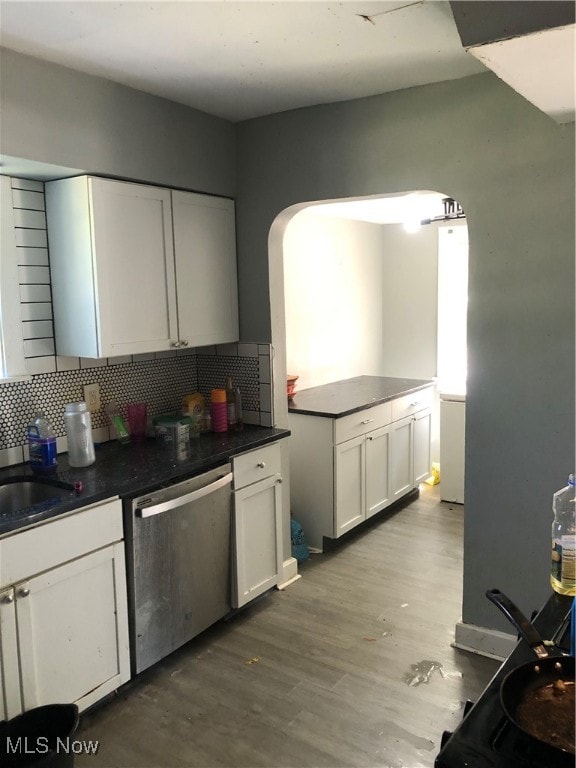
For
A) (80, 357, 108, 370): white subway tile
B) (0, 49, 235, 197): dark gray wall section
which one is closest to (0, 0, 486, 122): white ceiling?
(0, 49, 235, 197): dark gray wall section

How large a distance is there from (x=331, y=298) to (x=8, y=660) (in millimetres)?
3323

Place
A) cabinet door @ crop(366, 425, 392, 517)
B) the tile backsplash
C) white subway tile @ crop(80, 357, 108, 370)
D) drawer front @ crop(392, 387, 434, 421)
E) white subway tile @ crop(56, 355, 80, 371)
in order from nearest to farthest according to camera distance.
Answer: the tile backsplash
white subway tile @ crop(56, 355, 80, 371)
white subway tile @ crop(80, 357, 108, 370)
cabinet door @ crop(366, 425, 392, 517)
drawer front @ crop(392, 387, 434, 421)

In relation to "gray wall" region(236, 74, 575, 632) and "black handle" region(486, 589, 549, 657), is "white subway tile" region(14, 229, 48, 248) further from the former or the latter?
"black handle" region(486, 589, 549, 657)

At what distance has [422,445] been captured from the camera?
464 cm

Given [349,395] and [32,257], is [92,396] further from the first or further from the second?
[349,395]

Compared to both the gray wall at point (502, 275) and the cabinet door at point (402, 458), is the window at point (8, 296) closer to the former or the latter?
the gray wall at point (502, 275)

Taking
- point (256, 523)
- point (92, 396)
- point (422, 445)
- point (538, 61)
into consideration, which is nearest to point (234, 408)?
point (256, 523)

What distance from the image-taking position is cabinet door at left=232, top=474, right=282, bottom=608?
9.45ft

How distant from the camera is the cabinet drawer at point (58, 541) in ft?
6.39

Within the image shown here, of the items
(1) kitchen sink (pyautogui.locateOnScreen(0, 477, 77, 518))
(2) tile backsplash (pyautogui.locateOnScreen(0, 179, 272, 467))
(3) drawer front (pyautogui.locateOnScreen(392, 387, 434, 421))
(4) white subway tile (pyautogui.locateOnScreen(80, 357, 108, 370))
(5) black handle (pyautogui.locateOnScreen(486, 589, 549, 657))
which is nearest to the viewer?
(5) black handle (pyautogui.locateOnScreen(486, 589, 549, 657))

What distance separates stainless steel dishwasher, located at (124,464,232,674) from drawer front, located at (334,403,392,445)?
3.24 ft

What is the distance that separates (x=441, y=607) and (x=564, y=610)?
1.72 m

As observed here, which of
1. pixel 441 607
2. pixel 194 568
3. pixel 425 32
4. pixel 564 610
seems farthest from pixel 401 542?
pixel 425 32

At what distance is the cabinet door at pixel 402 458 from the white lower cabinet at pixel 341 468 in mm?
15
